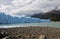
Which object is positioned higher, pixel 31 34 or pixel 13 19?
pixel 31 34

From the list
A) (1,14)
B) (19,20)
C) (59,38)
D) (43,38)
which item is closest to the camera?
(43,38)

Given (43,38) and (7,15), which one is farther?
A: (7,15)

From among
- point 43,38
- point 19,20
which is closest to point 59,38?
point 43,38

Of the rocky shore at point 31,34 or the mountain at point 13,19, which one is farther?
the mountain at point 13,19

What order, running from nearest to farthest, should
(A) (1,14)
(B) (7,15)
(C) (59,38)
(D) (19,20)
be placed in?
(C) (59,38)
(A) (1,14)
(B) (7,15)
(D) (19,20)

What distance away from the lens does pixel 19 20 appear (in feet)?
84.8

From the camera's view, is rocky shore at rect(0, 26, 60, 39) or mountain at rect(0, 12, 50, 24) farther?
mountain at rect(0, 12, 50, 24)

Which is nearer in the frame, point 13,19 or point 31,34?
point 31,34

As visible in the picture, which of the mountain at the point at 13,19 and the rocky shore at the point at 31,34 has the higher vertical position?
the rocky shore at the point at 31,34

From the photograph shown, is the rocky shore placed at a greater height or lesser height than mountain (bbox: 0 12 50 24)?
greater

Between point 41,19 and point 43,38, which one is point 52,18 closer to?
point 41,19

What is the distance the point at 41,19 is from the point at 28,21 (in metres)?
3.85

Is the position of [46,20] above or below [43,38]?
below

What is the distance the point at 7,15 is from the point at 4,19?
134 cm
